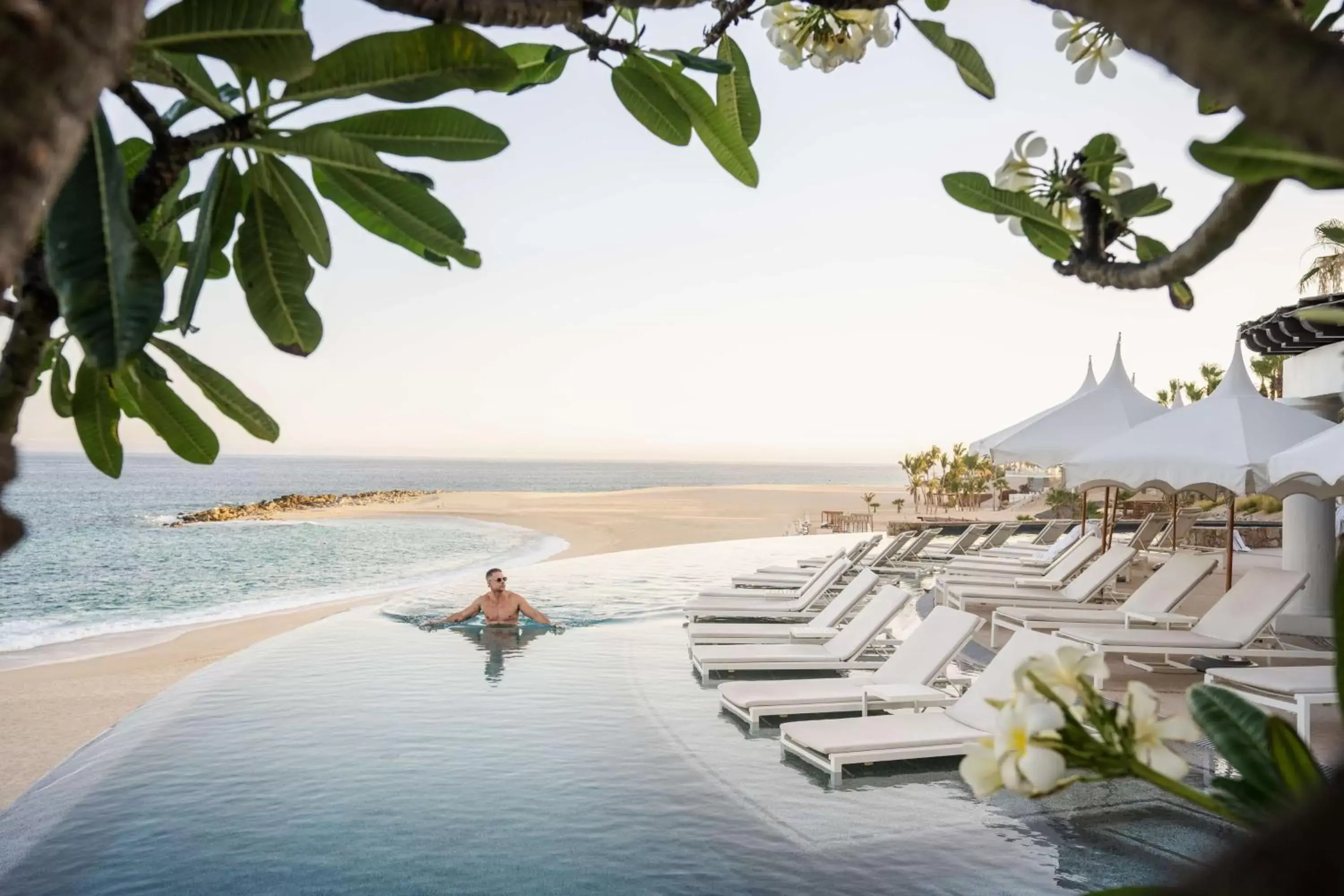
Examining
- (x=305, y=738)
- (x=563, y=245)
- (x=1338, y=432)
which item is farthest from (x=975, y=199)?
(x=563, y=245)

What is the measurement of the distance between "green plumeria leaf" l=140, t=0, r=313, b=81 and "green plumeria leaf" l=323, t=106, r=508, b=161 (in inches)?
7.5

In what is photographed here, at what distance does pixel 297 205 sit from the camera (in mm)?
1095

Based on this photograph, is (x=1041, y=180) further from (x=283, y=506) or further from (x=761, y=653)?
(x=283, y=506)

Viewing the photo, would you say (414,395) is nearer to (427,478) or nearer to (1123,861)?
(427,478)

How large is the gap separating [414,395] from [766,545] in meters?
46.4

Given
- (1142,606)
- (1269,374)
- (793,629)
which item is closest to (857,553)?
(793,629)

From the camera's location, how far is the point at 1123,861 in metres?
4.36

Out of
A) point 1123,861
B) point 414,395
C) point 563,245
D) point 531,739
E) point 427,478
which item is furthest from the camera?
point 427,478

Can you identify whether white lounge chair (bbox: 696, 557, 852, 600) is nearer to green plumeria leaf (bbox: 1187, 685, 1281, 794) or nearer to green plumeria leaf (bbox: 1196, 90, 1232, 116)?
green plumeria leaf (bbox: 1196, 90, 1232, 116)

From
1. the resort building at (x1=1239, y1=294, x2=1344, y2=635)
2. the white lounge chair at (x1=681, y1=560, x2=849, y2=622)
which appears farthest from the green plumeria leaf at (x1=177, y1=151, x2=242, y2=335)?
the white lounge chair at (x1=681, y1=560, x2=849, y2=622)

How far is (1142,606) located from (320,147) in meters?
9.08

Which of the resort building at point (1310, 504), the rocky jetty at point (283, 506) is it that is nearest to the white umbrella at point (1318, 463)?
the resort building at point (1310, 504)

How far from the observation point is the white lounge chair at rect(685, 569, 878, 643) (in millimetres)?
8508

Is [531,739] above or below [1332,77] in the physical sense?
below
